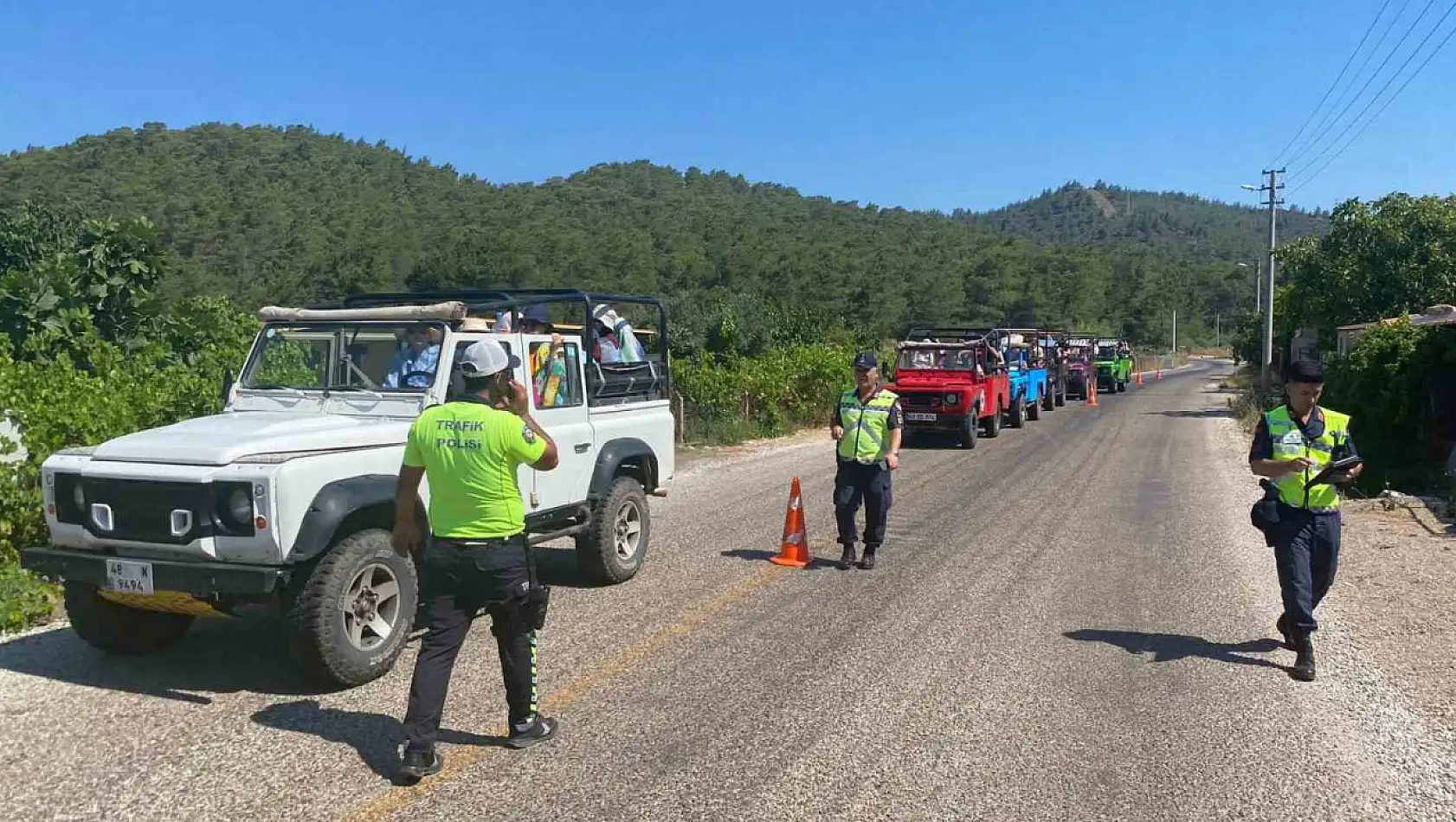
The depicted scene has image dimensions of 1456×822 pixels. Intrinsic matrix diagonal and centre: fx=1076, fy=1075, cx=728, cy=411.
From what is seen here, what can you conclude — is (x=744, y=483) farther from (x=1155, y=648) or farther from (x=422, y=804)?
(x=422, y=804)

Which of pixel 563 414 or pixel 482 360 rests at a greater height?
pixel 482 360

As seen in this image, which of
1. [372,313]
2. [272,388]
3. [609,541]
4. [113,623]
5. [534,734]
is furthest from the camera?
[609,541]

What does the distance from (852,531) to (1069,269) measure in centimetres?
9687

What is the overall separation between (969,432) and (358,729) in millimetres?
15947

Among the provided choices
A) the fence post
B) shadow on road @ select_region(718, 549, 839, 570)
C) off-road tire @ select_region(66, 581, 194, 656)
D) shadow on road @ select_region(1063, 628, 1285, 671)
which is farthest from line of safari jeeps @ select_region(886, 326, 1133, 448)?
off-road tire @ select_region(66, 581, 194, 656)

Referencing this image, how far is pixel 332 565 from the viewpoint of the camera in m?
5.41

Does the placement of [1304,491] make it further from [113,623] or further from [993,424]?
[993,424]

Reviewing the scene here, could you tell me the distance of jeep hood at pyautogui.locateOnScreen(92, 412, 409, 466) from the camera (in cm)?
543

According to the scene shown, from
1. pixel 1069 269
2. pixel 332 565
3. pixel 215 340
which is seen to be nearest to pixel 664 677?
pixel 332 565

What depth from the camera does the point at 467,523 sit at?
458 centimetres

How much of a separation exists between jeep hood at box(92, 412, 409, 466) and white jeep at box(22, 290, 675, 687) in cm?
1

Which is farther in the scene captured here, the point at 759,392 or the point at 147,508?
the point at 759,392

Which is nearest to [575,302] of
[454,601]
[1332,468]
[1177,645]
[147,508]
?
[147,508]

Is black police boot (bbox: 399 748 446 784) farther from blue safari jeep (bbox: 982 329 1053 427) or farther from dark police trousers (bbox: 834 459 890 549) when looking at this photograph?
blue safari jeep (bbox: 982 329 1053 427)
